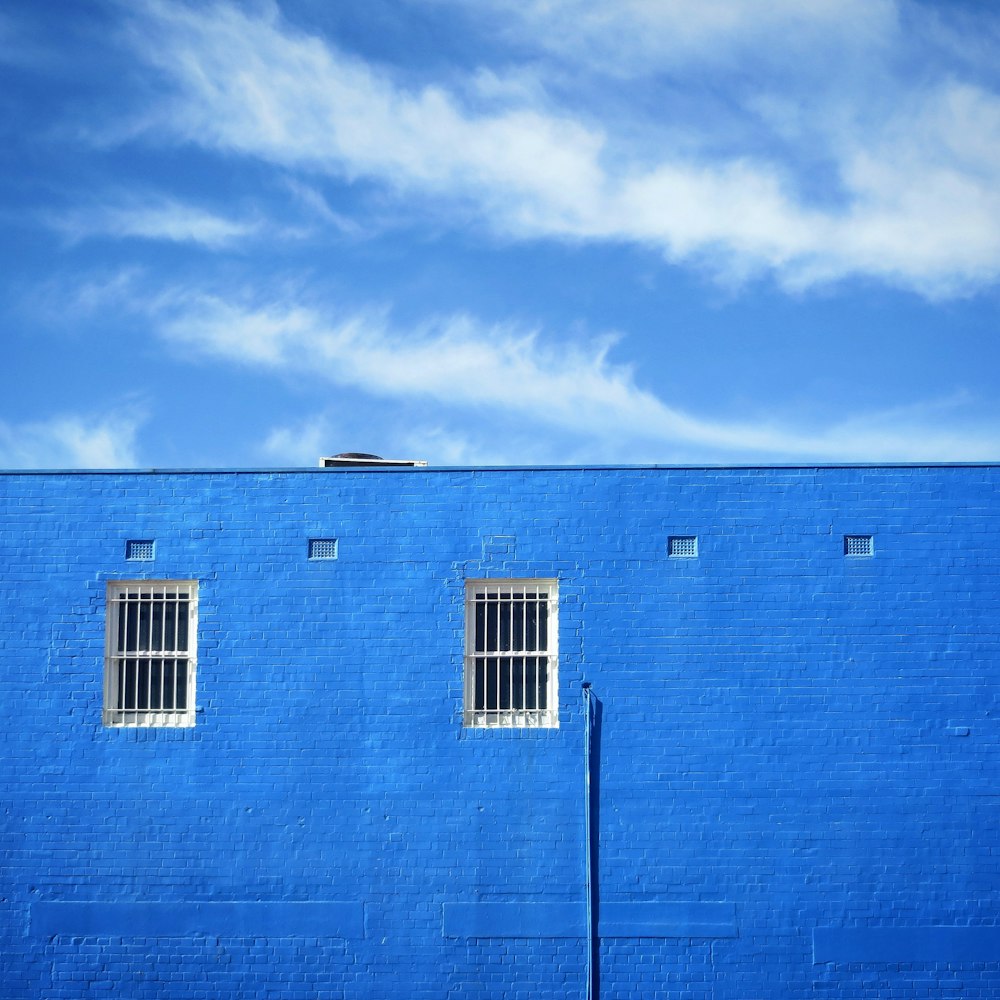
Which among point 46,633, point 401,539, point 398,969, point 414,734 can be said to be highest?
point 401,539

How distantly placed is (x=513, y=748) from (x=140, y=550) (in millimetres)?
5002

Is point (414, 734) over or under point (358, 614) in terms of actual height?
under

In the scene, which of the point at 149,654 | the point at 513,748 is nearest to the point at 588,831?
the point at 513,748

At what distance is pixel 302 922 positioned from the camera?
14.4 m

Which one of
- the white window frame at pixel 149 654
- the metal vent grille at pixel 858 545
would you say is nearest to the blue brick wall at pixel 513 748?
the metal vent grille at pixel 858 545

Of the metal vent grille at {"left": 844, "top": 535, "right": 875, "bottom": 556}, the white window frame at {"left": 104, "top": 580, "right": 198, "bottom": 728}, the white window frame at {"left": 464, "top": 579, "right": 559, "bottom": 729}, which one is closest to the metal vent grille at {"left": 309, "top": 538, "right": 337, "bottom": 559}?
the white window frame at {"left": 104, "top": 580, "right": 198, "bottom": 728}

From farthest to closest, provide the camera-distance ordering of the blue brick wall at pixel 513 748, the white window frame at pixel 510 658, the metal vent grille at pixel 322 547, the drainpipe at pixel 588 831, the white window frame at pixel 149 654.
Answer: the metal vent grille at pixel 322 547
the white window frame at pixel 149 654
the white window frame at pixel 510 658
the blue brick wall at pixel 513 748
the drainpipe at pixel 588 831

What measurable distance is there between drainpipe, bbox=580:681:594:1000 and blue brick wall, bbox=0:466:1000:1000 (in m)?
0.09

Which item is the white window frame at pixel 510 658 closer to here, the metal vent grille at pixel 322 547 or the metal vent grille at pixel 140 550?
the metal vent grille at pixel 322 547

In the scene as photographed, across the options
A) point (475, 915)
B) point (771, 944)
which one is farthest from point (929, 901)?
point (475, 915)

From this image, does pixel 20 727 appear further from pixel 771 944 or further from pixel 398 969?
pixel 771 944

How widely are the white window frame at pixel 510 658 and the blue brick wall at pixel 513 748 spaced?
0.18m

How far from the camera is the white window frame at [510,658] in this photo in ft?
48.3

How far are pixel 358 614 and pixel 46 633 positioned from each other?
12.2 feet
